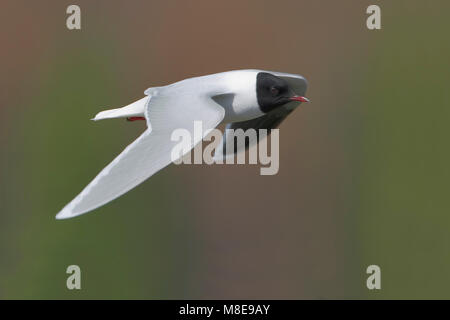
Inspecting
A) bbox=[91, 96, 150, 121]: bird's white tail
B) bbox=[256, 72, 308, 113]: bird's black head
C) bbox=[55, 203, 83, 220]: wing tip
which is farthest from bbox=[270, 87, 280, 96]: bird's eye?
bbox=[55, 203, 83, 220]: wing tip

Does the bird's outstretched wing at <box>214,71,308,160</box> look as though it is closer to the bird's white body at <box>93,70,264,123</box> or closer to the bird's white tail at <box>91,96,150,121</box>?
the bird's white body at <box>93,70,264,123</box>

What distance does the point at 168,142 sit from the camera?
76.7 inches

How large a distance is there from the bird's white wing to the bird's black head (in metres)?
0.19

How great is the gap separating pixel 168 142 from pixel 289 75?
65 centimetres

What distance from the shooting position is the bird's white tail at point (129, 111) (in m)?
2.28

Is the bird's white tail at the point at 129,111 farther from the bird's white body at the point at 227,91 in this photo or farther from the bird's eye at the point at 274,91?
the bird's eye at the point at 274,91

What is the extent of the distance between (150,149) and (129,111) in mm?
410

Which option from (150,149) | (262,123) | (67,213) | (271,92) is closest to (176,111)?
(150,149)

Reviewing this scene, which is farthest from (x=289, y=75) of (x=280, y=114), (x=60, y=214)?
(x=60, y=214)

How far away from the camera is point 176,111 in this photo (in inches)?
81.4

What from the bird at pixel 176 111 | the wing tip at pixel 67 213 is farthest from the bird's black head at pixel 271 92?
the wing tip at pixel 67 213

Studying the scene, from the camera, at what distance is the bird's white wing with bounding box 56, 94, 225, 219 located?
1753mm

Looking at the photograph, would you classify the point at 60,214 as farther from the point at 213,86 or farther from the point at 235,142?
the point at 235,142

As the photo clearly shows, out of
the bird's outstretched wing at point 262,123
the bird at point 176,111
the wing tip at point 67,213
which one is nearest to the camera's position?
the wing tip at point 67,213
